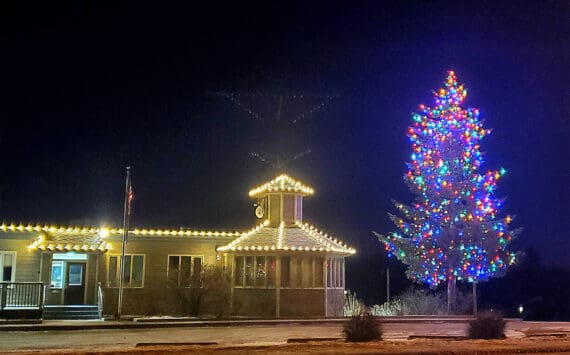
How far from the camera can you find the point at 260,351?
15.1m

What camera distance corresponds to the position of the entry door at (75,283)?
30000mm

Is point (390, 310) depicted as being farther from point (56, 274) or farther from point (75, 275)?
point (56, 274)

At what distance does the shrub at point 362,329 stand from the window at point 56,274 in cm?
1624

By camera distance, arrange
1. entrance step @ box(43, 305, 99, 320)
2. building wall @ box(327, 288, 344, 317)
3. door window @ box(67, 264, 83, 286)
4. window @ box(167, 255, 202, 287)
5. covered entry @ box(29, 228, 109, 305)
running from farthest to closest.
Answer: building wall @ box(327, 288, 344, 317) < window @ box(167, 255, 202, 287) < door window @ box(67, 264, 83, 286) < covered entry @ box(29, 228, 109, 305) < entrance step @ box(43, 305, 99, 320)

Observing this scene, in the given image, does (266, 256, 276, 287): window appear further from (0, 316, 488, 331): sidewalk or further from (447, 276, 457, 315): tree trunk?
(447, 276, 457, 315): tree trunk

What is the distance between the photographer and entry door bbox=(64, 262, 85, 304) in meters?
30.0

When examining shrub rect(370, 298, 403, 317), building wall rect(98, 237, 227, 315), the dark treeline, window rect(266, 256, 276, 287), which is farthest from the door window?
the dark treeline

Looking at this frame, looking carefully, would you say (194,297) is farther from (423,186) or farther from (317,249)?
(423,186)

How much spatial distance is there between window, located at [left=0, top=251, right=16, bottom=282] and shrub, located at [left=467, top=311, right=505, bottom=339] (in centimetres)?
1906

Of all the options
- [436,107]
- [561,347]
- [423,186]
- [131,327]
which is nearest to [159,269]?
[131,327]

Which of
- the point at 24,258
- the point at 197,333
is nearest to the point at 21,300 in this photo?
the point at 24,258

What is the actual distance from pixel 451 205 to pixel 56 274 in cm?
1881

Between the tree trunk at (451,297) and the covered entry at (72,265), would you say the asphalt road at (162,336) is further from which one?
the tree trunk at (451,297)

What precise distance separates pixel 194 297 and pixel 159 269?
2.70 metres
